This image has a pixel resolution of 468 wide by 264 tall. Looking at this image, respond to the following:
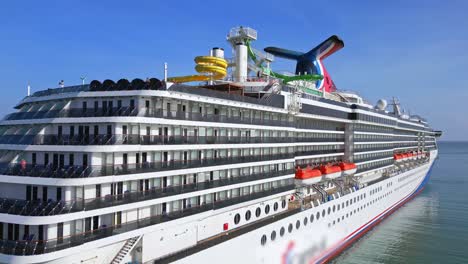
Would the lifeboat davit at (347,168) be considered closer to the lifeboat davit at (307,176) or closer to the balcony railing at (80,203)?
the lifeboat davit at (307,176)

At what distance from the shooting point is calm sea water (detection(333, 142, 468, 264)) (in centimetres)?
3612

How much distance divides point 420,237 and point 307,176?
19.0 metres

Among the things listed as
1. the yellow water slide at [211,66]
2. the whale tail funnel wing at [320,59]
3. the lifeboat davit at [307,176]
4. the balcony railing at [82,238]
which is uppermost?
the whale tail funnel wing at [320,59]

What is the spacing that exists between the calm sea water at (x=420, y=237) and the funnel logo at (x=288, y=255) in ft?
27.7

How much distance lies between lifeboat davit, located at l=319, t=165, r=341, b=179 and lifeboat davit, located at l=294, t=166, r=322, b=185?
1372 millimetres

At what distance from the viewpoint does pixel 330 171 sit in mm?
38500

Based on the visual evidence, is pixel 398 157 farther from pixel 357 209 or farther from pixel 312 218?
pixel 312 218

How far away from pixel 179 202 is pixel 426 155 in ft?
265

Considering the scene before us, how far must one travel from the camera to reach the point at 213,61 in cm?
3419

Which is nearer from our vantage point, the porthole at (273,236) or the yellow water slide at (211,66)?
the porthole at (273,236)

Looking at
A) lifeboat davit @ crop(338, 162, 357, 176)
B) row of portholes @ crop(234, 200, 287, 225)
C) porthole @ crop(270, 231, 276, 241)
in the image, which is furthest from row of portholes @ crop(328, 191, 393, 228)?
porthole @ crop(270, 231, 276, 241)

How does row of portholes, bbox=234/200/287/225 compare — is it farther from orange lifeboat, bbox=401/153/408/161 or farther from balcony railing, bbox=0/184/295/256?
orange lifeboat, bbox=401/153/408/161

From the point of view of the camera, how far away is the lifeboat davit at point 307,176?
34.0 metres

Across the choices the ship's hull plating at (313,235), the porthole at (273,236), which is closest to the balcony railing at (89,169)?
the ship's hull plating at (313,235)
